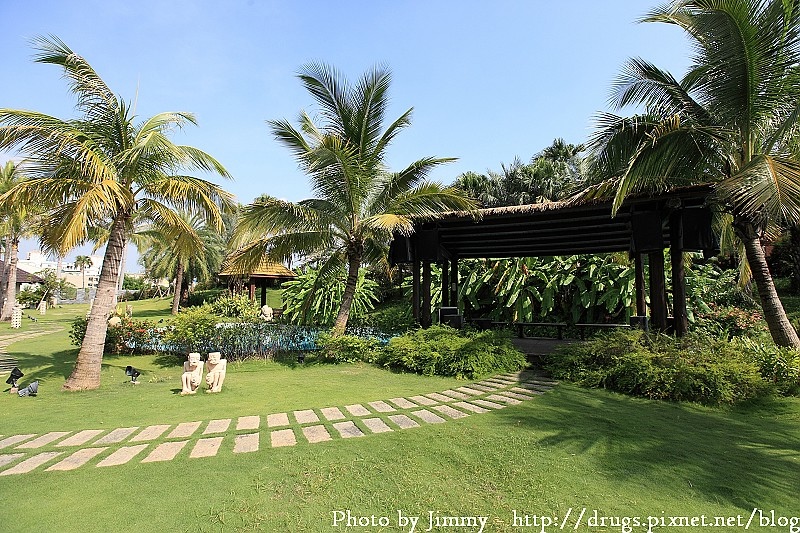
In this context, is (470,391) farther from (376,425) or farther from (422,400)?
(376,425)

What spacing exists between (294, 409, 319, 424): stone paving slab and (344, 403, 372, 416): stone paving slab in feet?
1.54

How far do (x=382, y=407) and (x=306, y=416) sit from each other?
104 centimetres

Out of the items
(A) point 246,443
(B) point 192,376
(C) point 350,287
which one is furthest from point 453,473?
(C) point 350,287

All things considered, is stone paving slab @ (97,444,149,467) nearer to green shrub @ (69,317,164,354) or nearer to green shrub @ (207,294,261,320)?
green shrub @ (207,294,261,320)

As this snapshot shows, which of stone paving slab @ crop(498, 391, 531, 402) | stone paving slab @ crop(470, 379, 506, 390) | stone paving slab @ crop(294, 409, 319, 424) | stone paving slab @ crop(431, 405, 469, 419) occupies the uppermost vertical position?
stone paving slab @ crop(470, 379, 506, 390)

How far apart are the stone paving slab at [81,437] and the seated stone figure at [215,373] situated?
6.95ft

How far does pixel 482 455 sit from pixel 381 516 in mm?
1361

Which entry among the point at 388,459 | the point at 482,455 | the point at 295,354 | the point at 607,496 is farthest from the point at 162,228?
the point at 607,496

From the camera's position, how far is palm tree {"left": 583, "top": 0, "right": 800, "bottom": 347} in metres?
5.84

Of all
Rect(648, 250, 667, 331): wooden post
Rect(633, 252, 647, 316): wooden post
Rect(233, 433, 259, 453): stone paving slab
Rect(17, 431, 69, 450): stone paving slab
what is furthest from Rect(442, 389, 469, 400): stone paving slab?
Rect(633, 252, 647, 316): wooden post

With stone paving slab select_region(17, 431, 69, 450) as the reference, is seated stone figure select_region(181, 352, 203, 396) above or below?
above

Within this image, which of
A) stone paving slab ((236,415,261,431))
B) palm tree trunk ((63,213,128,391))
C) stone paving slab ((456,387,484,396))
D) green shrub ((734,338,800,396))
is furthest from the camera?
palm tree trunk ((63,213,128,391))

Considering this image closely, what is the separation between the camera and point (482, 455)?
396cm

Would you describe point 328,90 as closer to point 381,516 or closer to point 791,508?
point 381,516
